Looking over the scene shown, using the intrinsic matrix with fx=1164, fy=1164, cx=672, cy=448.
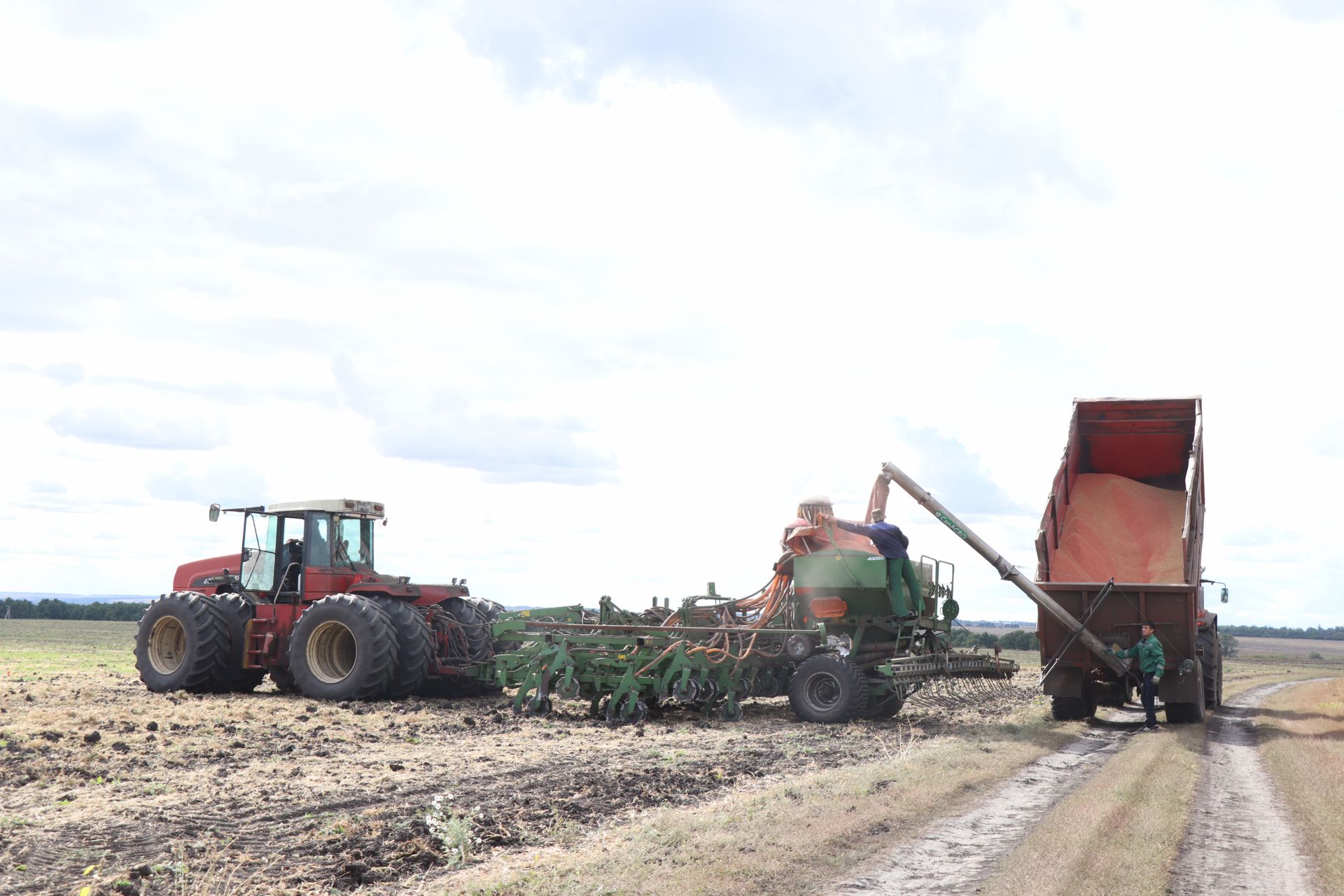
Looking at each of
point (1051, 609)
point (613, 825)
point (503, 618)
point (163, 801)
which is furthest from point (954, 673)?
point (163, 801)

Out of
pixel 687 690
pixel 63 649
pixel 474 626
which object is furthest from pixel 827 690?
pixel 63 649

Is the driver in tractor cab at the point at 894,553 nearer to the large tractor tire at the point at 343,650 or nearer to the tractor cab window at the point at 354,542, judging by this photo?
the large tractor tire at the point at 343,650

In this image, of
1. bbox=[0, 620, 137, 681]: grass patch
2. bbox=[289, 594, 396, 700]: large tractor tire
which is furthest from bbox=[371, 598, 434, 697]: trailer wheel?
bbox=[0, 620, 137, 681]: grass patch

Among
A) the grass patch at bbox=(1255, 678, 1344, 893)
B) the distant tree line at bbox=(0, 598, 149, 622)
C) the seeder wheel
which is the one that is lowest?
the distant tree line at bbox=(0, 598, 149, 622)

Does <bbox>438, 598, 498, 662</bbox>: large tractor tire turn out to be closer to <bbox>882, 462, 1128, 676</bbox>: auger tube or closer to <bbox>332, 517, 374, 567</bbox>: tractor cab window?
<bbox>332, 517, 374, 567</bbox>: tractor cab window

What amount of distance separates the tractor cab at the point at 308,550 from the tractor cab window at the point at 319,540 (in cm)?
1

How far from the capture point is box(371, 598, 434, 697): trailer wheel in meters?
15.8

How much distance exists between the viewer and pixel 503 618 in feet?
53.2

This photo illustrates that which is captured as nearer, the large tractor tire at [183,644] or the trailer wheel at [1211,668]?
the large tractor tire at [183,644]

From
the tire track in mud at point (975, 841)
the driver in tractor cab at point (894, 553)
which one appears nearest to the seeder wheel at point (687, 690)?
the driver in tractor cab at point (894, 553)

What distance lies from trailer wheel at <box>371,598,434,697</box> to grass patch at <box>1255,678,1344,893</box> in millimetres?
10319

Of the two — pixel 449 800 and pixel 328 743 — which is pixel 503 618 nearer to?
pixel 328 743

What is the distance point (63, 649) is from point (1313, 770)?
30824mm

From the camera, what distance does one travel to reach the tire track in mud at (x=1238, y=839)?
6.91m
